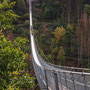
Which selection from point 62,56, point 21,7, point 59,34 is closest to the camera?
point 62,56

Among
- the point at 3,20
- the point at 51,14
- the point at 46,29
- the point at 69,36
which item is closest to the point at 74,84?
the point at 3,20

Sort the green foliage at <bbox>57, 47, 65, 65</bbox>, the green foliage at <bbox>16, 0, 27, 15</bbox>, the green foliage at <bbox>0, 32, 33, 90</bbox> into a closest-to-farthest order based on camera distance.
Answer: the green foliage at <bbox>0, 32, 33, 90</bbox> < the green foliage at <bbox>57, 47, 65, 65</bbox> < the green foliage at <bbox>16, 0, 27, 15</bbox>

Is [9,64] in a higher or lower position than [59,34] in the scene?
higher

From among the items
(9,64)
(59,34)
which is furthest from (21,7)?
(9,64)

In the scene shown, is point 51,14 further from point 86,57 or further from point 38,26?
point 86,57

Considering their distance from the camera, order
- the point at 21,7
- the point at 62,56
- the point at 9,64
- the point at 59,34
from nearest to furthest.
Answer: the point at 9,64, the point at 62,56, the point at 59,34, the point at 21,7

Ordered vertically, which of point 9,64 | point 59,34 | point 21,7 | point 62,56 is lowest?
point 62,56

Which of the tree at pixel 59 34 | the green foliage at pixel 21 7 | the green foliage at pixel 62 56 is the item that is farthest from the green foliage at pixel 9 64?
the green foliage at pixel 21 7

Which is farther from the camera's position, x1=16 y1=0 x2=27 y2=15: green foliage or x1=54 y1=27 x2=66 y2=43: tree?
x1=16 y1=0 x2=27 y2=15: green foliage

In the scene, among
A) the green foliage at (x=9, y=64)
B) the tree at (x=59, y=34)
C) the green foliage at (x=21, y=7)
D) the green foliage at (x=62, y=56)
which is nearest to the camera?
the green foliage at (x=9, y=64)

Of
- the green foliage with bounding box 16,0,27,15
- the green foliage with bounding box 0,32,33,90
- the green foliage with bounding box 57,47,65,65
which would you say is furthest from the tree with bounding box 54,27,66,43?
the green foliage with bounding box 0,32,33,90

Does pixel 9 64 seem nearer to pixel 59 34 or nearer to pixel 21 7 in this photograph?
pixel 59 34

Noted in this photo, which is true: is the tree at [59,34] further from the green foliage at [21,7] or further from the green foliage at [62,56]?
the green foliage at [21,7]

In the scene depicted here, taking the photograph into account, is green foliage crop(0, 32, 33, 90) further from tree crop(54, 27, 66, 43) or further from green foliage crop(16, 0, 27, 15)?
green foliage crop(16, 0, 27, 15)
